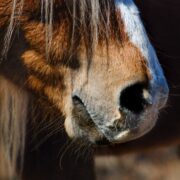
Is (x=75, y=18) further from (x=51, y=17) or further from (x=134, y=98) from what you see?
(x=134, y=98)

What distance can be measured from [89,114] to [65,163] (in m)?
0.65

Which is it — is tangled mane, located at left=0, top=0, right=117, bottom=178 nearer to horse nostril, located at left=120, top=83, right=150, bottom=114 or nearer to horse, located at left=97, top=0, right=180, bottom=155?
horse nostril, located at left=120, top=83, right=150, bottom=114

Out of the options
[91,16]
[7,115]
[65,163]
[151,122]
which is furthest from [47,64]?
[65,163]

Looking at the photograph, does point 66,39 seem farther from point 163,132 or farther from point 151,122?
point 163,132

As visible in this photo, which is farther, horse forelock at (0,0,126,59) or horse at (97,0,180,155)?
horse at (97,0,180,155)

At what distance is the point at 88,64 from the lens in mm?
1428

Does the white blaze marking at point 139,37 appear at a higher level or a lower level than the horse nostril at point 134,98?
higher

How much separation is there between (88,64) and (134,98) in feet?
0.43

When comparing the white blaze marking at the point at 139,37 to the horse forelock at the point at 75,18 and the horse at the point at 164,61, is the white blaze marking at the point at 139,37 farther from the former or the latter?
the horse at the point at 164,61

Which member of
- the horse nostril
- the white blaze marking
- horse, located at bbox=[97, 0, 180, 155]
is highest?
the white blaze marking

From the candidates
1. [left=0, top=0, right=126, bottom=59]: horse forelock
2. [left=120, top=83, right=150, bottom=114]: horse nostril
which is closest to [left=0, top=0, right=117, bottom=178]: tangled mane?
[left=0, top=0, right=126, bottom=59]: horse forelock

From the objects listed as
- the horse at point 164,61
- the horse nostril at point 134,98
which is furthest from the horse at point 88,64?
the horse at point 164,61

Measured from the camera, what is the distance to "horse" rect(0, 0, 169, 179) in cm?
138

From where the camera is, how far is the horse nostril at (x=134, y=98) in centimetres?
138
